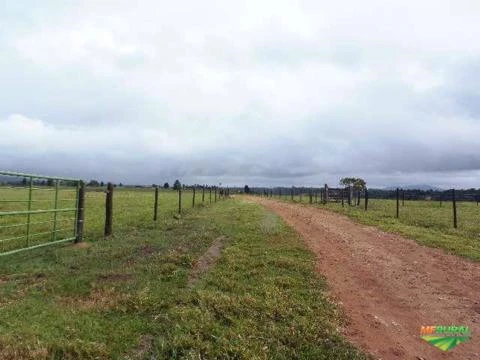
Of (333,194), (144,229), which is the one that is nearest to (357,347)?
(144,229)

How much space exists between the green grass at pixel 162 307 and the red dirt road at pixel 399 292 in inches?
19.0

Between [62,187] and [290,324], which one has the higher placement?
[62,187]

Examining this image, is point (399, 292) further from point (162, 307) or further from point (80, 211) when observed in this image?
point (80, 211)

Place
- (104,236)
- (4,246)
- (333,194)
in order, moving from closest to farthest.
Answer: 1. (4,246)
2. (104,236)
3. (333,194)

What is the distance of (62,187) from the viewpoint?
13.0m

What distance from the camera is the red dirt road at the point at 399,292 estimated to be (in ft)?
19.9

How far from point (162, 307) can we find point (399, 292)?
4.67 metres

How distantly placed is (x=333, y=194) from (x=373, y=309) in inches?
1471

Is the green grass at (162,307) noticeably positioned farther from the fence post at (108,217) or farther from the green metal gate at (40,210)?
the fence post at (108,217)

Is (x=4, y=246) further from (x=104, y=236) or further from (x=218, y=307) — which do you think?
(x=218, y=307)

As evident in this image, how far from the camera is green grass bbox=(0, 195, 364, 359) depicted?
5.46 meters

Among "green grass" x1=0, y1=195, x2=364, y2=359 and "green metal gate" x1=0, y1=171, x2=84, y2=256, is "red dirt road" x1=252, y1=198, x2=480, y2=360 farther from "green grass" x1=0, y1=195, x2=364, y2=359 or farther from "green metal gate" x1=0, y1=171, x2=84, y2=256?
"green metal gate" x1=0, y1=171, x2=84, y2=256

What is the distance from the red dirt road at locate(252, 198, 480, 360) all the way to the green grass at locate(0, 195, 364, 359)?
19.0 inches

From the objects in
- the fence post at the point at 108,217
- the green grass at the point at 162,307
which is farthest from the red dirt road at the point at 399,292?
the fence post at the point at 108,217
